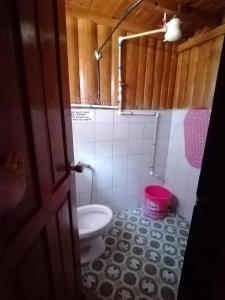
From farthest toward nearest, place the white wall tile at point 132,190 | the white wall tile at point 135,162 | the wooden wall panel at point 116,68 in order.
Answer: the white wall tile at point 132,190, the white wall tile at point 135,162, the wooden wall panel at point 116,68

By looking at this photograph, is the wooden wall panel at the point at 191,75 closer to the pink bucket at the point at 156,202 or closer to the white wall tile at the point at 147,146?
the white wall tile at the point at 147,146

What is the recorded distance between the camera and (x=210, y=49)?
1.57 metres

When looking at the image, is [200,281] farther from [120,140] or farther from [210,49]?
[210,49]

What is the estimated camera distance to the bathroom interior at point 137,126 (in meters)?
1.41

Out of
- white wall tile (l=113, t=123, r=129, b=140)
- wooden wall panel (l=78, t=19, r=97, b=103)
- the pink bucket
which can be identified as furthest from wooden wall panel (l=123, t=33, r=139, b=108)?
the pink bucket

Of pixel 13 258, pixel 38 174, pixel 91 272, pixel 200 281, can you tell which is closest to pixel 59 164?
pixel 38 174

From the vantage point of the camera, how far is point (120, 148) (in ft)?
6.34

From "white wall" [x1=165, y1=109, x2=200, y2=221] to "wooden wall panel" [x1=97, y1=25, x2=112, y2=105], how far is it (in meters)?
0.86

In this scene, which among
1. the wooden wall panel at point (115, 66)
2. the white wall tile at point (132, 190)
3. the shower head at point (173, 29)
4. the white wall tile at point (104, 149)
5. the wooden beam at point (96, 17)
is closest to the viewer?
the shower head at point (173, 29)

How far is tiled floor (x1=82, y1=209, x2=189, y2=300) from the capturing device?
1298mm

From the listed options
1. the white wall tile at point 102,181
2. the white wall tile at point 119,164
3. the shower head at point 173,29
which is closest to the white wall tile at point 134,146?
the white wall tile at point 119,164

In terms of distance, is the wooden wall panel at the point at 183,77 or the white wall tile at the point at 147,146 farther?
the white wall tile at the point at 147,146

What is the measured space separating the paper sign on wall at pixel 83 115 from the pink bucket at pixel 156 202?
1.13m

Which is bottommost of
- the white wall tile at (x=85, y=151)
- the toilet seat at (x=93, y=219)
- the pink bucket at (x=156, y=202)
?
the pink bucket at (x=156, y=202)
